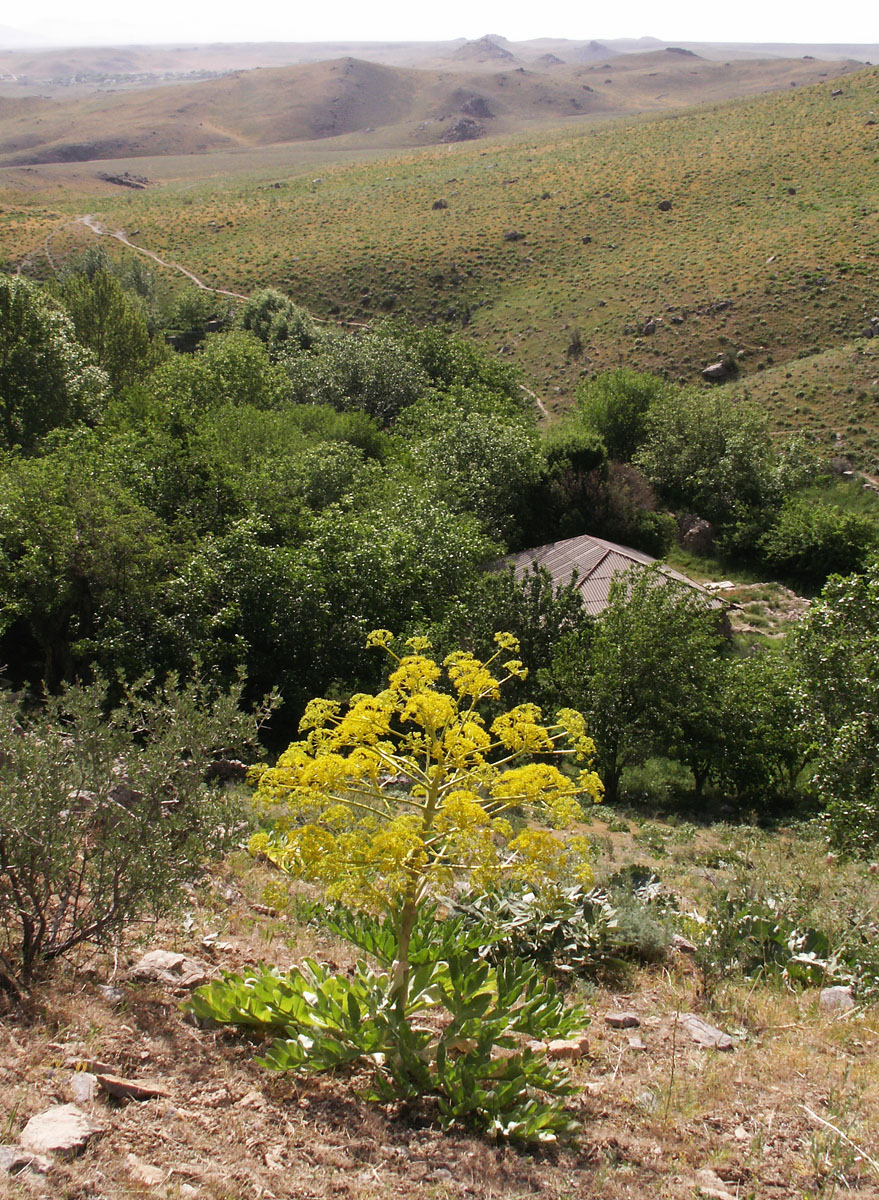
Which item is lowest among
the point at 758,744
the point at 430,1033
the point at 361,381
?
the point at 758,744

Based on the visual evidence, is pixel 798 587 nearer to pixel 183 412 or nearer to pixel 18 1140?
pixel 183 412

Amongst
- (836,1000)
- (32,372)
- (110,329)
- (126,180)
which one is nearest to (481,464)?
(32,372)

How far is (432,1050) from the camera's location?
4.56 m

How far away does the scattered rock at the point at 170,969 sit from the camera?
17.9ft

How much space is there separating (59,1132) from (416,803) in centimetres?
240

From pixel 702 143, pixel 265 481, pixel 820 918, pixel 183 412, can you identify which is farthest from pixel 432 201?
pixel 820 918

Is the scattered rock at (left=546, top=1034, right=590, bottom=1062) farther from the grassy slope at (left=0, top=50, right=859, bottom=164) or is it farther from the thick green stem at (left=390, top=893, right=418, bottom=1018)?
the grassy slope at (left=0, top=50, right=859, bottom=164)

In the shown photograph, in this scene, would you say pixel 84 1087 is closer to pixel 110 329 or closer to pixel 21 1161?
pixel 21 1161

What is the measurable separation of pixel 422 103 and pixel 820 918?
222166 millimetres

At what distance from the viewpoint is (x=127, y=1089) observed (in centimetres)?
418

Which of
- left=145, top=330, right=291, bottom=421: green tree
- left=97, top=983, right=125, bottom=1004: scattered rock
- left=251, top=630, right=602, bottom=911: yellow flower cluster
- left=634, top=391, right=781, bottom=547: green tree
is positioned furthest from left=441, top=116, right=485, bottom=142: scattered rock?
left=97, top=983, right=125, bottom=1004: scattered rock

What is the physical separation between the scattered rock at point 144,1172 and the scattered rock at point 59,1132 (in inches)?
9.4

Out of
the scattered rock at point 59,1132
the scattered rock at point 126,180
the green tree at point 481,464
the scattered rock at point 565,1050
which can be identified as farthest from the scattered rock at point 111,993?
the scattered rock at point 126,180

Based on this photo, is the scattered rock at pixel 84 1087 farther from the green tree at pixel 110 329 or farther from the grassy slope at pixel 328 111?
the grassy slope at pixel 328 111
